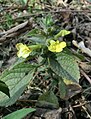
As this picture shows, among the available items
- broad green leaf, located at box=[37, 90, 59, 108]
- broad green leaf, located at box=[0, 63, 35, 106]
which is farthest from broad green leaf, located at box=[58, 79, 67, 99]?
broad green leaf, located at box=[0, 63, 35, 106]

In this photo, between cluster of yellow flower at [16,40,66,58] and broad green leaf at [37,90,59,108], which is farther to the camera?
broad green leaf at [37,90,59,108]

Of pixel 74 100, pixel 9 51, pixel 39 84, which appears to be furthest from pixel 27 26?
pixel 74 100

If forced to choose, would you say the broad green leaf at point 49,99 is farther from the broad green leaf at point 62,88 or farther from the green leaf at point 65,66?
the green leaf at point 65,66

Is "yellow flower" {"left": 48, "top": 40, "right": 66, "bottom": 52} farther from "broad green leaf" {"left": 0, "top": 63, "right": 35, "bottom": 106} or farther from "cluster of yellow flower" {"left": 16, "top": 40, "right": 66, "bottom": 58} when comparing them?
"broad green leaf" {"left": 0, "top": 63, "right": 35, "bottom": 106}

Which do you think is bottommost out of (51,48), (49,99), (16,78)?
(49,99)

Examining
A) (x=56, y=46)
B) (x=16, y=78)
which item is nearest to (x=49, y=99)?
(x=16, y=78)

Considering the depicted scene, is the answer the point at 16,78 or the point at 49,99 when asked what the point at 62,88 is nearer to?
the point at 49,99
